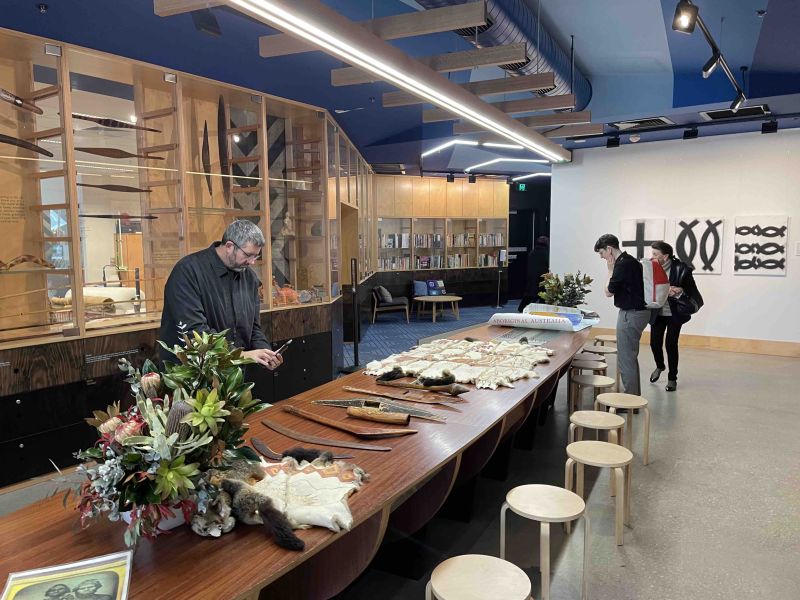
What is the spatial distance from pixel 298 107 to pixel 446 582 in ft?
17.1

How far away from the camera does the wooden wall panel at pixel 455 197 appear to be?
43.6ft

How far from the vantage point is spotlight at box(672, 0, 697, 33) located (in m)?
Answer: 3.91

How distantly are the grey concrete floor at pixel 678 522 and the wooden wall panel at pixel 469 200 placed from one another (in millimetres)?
8643

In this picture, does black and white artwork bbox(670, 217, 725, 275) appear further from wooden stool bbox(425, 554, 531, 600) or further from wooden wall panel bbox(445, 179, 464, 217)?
wooden stool bbox(425, 554, 531, 600)

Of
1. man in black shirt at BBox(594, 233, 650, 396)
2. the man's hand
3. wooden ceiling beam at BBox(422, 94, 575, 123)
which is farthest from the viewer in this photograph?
man in black shirt at BBox(594, 233, 650, 396)

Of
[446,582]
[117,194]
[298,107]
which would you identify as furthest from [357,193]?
[446,582]

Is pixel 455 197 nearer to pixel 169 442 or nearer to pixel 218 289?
pixel 218 289

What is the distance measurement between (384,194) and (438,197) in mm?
1453

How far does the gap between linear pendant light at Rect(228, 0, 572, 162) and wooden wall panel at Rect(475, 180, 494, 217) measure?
364 inches

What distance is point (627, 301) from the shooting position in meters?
5.11

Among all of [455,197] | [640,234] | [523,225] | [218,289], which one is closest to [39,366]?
[218,289]

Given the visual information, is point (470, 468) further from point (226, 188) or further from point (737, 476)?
point (226, 188)

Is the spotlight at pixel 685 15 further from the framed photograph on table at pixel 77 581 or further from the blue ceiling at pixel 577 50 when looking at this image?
the framed photograph on table at pixel 77 581

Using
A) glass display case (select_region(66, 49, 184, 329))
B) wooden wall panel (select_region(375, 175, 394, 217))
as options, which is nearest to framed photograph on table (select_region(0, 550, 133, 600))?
glass display case (select_region(66, 49, 184, 329))
